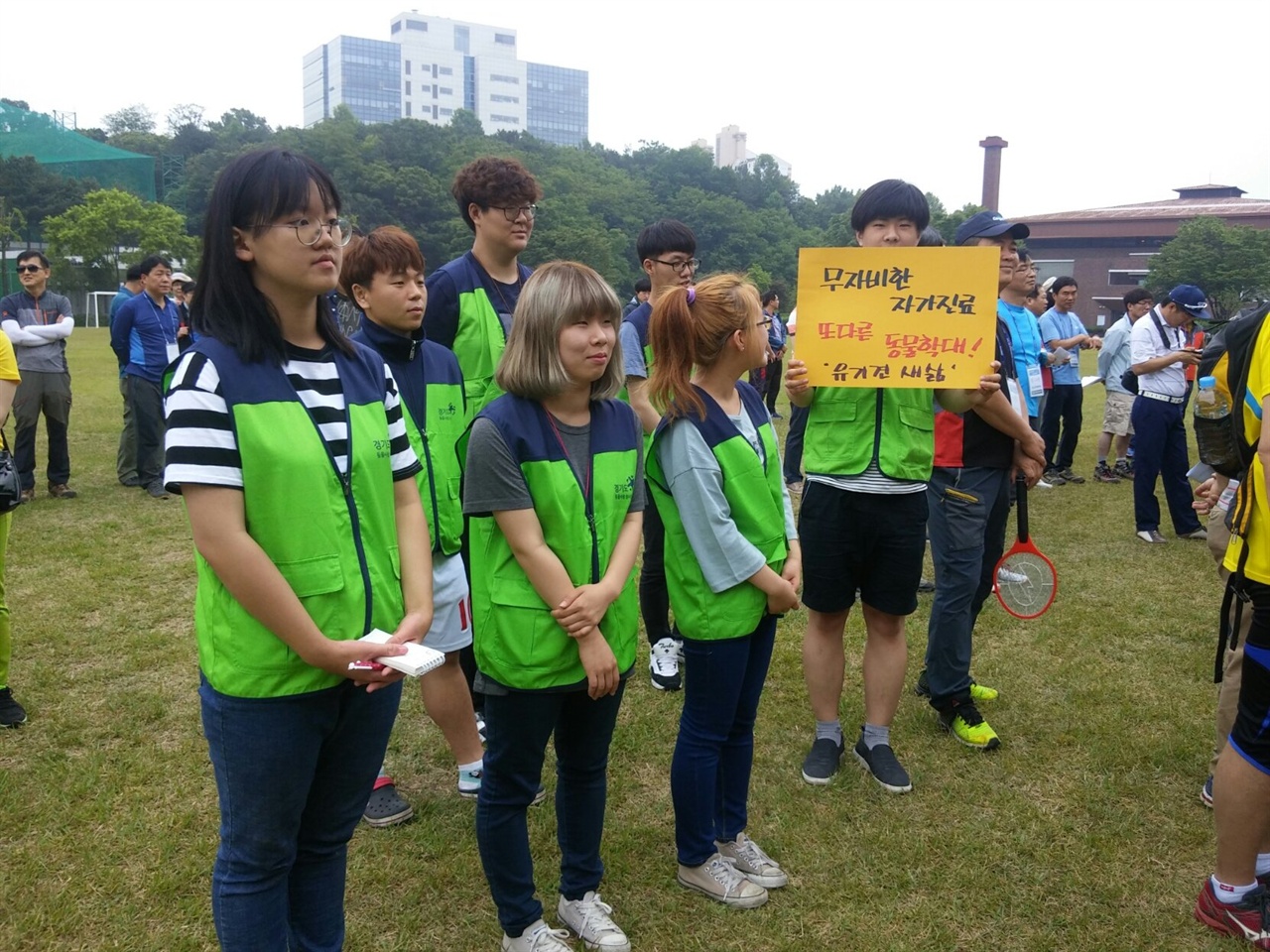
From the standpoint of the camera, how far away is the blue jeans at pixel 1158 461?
22.9 feet

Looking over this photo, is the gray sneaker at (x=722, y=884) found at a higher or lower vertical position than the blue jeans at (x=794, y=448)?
lower

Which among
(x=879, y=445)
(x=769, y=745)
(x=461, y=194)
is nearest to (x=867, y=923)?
(x=769, y=745)

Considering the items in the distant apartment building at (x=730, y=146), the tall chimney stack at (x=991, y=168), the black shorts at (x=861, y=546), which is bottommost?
the black shorts at (x=861, y=546)

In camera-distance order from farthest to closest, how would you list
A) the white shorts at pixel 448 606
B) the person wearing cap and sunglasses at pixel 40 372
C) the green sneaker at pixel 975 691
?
the person wearing cap and sunglasses at pixel 40 372
the green sneaker at pixel 975 691
the white shorts at pixel 448 606

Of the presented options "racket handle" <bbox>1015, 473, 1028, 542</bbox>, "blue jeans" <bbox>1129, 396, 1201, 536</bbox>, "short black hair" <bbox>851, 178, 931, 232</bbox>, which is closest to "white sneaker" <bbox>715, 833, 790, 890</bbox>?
"racket handle" <bbox>1015, 473, 1028, 542</bbox>

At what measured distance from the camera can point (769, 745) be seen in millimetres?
3691

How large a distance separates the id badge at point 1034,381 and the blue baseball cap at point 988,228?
141 cm

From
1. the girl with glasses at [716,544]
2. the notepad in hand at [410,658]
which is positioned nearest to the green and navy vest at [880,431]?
the girl with glasses at [716,544]

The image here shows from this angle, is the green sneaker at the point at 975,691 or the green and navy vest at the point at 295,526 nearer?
the green and navy vest at the point at 295,526

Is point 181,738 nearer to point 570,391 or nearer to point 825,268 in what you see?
point 570,391

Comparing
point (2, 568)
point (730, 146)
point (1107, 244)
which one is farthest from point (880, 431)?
point (730, 146)

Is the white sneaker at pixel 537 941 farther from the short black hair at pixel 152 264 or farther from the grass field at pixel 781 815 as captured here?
the short black hair at pixel 152 264

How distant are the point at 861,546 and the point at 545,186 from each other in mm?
57329

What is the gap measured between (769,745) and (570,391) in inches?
81.5
